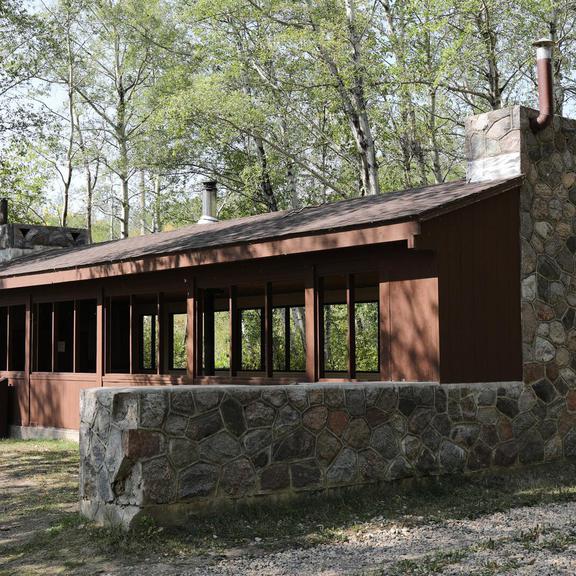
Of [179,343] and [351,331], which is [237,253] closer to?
[351,331]

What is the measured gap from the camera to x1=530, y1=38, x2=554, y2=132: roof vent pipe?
10.5 m

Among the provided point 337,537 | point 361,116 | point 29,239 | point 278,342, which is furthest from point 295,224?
point 278,342

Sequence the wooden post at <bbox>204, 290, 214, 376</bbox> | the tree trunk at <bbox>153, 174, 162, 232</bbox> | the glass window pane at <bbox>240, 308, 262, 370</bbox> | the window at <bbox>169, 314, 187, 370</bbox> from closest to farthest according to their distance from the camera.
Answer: the wooden post at <bbox>204, 290, 214, 376</bbox> → the glass window pane at <bbox>240, 308, 262, 370</bbox> → the window at <bbox>169, 314, 187, 370</bbox> → the tree trunk at <bbox>153, 174, 162, 232</bbox>

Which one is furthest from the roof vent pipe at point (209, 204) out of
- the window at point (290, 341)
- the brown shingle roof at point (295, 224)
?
the window at point (290, 341)

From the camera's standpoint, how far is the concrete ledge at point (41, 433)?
47.1ft

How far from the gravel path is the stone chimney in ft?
11.5

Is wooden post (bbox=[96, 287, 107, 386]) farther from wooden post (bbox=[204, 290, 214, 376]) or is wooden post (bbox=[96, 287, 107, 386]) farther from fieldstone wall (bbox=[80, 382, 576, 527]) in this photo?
fieldstone wall (bbox=[80, 382, 576, 527])

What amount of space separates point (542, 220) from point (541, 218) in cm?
3

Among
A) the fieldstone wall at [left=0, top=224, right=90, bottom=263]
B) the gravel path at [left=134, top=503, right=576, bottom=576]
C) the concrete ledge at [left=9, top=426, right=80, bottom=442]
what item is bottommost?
the gravel path at [left=134, top=503, right=576, bottom=576]

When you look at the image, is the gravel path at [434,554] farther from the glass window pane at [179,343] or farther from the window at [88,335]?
the glass window pane at [179,343]

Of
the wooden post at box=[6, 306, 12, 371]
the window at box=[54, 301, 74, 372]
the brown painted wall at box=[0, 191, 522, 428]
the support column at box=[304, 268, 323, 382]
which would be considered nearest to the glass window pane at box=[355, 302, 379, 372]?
the window at box=[54, 301, 74, 372]

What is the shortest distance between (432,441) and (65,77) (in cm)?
2931

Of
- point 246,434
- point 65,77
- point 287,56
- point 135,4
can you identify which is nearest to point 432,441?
point 246,434

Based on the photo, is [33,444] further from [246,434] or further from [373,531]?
[373,531]
